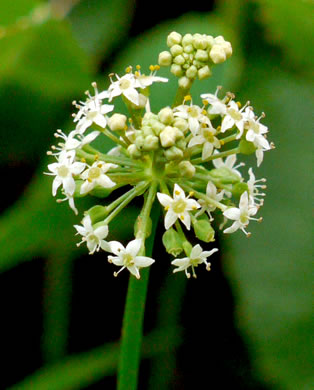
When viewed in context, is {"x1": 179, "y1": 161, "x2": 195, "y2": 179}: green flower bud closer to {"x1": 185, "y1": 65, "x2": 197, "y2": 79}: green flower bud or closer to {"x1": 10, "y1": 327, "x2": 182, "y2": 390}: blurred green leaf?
{"x1": 185, "y1": 65, "x2": 197, "y2": 79}: green flower bud

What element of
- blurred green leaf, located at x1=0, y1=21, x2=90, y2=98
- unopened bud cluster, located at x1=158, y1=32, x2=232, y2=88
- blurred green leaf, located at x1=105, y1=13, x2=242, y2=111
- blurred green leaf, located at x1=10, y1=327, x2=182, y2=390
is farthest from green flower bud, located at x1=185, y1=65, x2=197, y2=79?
blurred green leaf, located at x1=10, y1=327, x2=182, y2=390

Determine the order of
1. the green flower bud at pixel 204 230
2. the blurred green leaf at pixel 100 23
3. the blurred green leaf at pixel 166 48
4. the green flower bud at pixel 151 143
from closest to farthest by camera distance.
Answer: the green flower bud at pixel 151 143 < the green flower bud at pixel 204 230 < the blurred green leaf at pixel 166 48 < the blurred green leaf at pixel 100 23

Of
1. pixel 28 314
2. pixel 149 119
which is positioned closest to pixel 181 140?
pixel 149 119

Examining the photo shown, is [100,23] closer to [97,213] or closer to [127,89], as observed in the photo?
[127,89]

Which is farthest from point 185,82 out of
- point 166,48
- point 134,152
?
point 166,48

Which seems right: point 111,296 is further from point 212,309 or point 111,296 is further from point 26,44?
point 26,44

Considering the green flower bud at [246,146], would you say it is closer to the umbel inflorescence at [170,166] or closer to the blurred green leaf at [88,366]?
the umbel inflorescence at [170,166]

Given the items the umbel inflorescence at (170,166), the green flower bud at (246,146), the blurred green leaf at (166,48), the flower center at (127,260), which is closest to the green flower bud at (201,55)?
the umbel inflorescence at (170,166)
